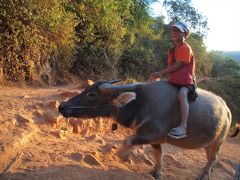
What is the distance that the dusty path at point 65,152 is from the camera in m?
6.33

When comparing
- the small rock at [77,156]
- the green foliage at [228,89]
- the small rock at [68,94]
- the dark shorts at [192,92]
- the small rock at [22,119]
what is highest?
the dark shorts at [192,92]

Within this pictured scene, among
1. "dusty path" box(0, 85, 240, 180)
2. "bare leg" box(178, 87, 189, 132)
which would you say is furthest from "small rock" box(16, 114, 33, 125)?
"bare leg" box(178, 87, 189, 132)

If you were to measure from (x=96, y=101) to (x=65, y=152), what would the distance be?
1112 mm

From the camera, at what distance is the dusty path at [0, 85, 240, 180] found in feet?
20.8

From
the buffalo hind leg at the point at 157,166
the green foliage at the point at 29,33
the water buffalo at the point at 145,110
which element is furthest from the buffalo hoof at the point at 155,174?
the green foliage at the point at 29,33

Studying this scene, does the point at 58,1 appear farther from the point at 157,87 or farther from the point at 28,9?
the point at 157,87

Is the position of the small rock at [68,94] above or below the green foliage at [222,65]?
above

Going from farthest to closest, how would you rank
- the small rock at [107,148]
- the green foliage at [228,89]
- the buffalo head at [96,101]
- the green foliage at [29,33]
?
the green foliage at [228,89]
the green foliage at [29,33]
the small rock at [107,148]
the buffalo head at [96,101]

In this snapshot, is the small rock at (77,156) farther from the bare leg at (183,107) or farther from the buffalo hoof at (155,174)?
the bare leg at (183,107)

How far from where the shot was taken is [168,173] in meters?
7.68

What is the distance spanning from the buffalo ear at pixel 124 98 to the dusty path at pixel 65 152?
110cm

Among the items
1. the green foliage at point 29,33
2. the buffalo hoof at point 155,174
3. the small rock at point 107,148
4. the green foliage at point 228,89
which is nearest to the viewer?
the buffalo hoof at point 155,174

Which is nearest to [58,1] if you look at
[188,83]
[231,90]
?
[188,83]

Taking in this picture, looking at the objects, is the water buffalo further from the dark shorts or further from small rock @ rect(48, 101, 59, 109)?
small rock @ rect(48, 101, 59, 109)
